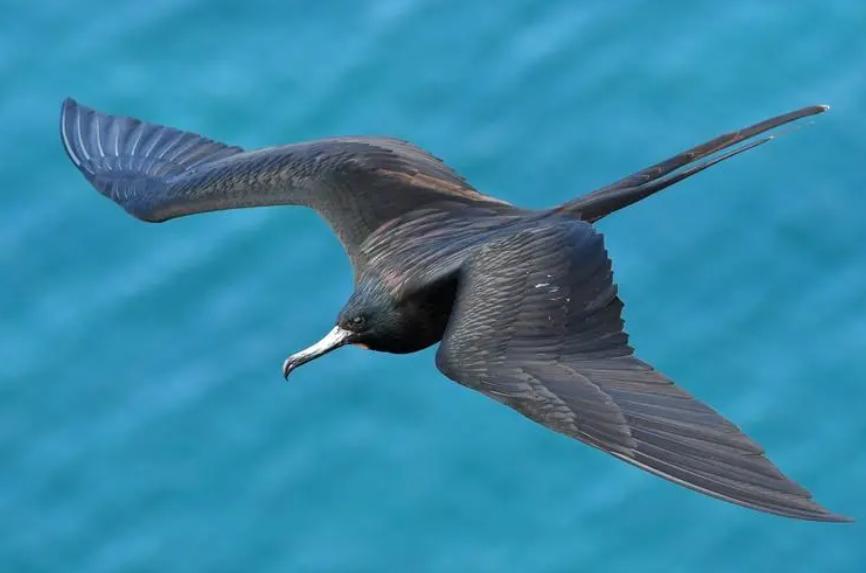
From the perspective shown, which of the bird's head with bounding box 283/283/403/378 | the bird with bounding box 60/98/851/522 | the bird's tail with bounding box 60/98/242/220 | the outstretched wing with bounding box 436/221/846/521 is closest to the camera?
the outstretched wing with bounding box 436/221/846/521

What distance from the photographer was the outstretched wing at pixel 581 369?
19.6ft

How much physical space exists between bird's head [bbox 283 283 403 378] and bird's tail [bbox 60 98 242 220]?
1.19 m

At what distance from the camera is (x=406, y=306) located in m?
7.11

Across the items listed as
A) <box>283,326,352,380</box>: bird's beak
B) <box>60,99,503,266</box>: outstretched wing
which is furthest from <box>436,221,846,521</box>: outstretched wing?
<box>60,99,503,266</box>: outstretched wing

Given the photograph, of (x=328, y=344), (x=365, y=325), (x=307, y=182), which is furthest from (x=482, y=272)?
(x=307, y=182)

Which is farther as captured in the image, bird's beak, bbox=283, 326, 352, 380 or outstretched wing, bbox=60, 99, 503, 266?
outstretched wing, bbox=60, 99, 503, 266

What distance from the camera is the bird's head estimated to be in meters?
7.15

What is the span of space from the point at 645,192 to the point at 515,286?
0.70m

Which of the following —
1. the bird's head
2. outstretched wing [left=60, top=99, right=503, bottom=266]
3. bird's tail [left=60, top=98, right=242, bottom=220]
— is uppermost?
bird's tail [left=60, top=98, right=242, bottom=220]

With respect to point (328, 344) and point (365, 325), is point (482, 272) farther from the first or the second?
point (328, 344)

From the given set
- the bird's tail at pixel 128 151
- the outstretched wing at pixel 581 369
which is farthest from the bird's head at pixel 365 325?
the bird's tail at pixel 128 151

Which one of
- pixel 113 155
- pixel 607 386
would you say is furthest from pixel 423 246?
pixel 113 155

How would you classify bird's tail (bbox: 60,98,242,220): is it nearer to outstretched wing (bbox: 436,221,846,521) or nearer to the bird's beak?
the bird's beak

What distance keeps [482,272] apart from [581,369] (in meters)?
0.53
